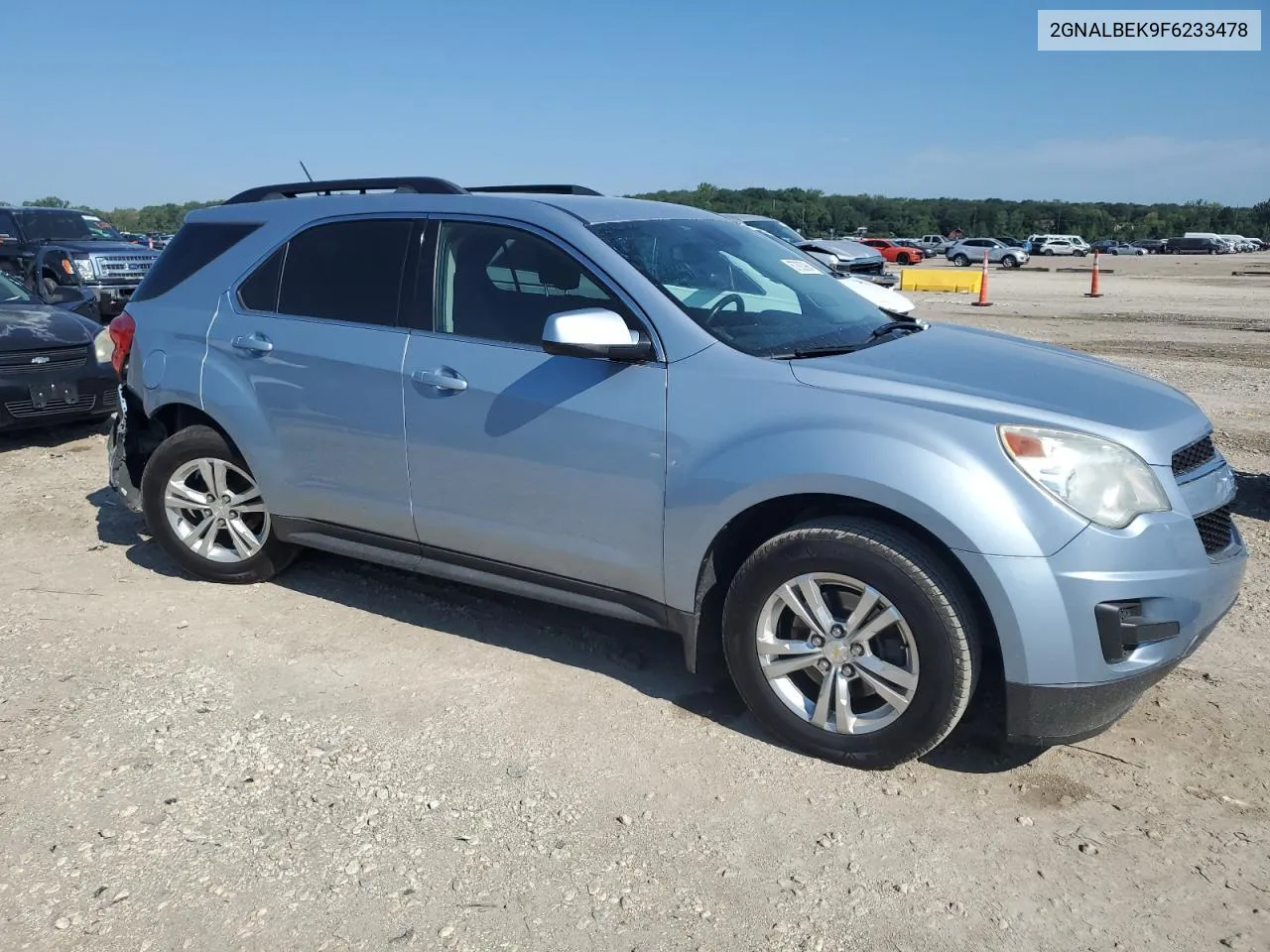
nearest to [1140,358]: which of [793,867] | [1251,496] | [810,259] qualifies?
[1251,496]

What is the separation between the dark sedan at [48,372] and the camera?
307 inches

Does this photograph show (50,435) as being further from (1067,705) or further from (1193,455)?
(1193,455)

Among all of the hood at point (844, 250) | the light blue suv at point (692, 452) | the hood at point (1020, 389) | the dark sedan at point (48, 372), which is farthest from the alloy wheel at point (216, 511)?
the hood at point (844, 250)

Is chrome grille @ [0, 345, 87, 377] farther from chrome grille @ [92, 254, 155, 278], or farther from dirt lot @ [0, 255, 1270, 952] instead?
chrome grille @ [92, 254, 155, 278]

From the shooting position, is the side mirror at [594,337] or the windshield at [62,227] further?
the windshield at [62,227]

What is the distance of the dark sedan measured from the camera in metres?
7.80

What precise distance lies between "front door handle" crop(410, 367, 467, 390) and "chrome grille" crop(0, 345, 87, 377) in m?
5.36

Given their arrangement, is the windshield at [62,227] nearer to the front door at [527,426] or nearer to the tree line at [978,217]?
the front door at [527,426]

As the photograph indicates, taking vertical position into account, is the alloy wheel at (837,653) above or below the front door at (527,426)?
below

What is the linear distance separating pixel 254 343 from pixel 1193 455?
373cm

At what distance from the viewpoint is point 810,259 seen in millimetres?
4848

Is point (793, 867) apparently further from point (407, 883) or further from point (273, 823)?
point (273, 823)

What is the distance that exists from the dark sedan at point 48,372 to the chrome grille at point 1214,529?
7.32 m

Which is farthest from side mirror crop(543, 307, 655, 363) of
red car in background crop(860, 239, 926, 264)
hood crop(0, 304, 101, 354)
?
red car in background crop(860, 239, 926, 264)
